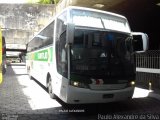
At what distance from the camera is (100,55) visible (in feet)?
27.2

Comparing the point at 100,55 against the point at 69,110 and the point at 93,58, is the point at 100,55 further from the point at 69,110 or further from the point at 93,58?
the point at 69,110

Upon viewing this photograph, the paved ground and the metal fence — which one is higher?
the metal fence

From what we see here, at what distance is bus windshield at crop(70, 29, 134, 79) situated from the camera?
8102 mm

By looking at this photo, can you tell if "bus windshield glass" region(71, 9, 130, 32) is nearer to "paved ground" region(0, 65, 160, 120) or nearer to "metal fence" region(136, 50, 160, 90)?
"paved ground" region(0, 65, 160, 120)

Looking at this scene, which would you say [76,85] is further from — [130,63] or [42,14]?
[42,14]

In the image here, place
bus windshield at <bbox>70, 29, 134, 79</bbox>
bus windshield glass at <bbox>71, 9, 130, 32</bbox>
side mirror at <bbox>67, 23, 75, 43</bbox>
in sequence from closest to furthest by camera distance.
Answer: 1. side mirror at <bbox>67, 23, 75, 43</bbox>
2. bus windshield at <bbox>70, 29, 134, 79</bbox>
3. bus windshield glass at <bbox>71, 9, 130, 32</bbox>

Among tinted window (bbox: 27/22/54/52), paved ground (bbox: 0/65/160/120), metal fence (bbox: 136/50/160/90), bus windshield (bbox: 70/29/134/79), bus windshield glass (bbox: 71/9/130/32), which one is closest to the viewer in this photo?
paved ground (bbox: 0/65/160/120)

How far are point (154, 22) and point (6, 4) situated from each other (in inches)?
646

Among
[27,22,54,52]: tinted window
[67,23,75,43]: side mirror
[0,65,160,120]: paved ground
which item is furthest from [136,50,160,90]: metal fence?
[67,23,75,43]: side mirror

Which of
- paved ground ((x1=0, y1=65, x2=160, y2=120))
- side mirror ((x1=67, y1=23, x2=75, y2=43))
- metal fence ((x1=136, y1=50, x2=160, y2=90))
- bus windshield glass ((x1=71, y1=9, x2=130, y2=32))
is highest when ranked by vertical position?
bus windshield glass ((x1=71, y1=9, x2=130, y2=32))

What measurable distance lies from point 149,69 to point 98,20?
18.7 ft

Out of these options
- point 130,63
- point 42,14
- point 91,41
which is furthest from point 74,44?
point 42,14

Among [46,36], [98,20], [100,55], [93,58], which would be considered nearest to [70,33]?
[93,58]

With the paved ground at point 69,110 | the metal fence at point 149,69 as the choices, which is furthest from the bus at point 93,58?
the metal fence at point 149,69
